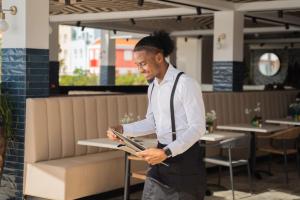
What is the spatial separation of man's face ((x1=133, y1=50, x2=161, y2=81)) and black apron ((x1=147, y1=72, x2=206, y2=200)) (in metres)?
0.14

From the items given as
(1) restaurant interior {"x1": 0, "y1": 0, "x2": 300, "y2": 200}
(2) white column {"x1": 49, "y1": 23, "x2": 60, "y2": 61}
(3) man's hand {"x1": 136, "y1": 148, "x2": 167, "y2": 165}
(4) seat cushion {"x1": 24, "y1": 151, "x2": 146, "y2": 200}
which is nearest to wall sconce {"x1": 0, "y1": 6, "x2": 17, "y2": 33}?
(1) restaurant interior {"x1": 0, "y1": 0, "x2": 300, "y2": 200}

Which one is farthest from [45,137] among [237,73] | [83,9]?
[83,9]

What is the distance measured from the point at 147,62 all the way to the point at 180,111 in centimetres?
32

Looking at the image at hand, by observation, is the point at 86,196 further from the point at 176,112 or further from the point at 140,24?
the point at 140,24

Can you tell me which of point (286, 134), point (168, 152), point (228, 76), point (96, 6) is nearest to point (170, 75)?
point (168, 152)

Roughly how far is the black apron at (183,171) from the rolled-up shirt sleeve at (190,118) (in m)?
0.08

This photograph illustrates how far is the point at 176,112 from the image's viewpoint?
2719 mm

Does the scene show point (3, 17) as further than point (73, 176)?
Yes

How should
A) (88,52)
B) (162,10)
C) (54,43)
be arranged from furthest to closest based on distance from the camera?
(88,52)
(54,43)
(162,10)

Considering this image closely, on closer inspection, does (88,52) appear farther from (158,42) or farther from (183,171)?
(183,171)

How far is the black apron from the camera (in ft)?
8.98

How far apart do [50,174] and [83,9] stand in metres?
7.00

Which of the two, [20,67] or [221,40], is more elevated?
[221,40]

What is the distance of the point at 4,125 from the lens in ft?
18.6
